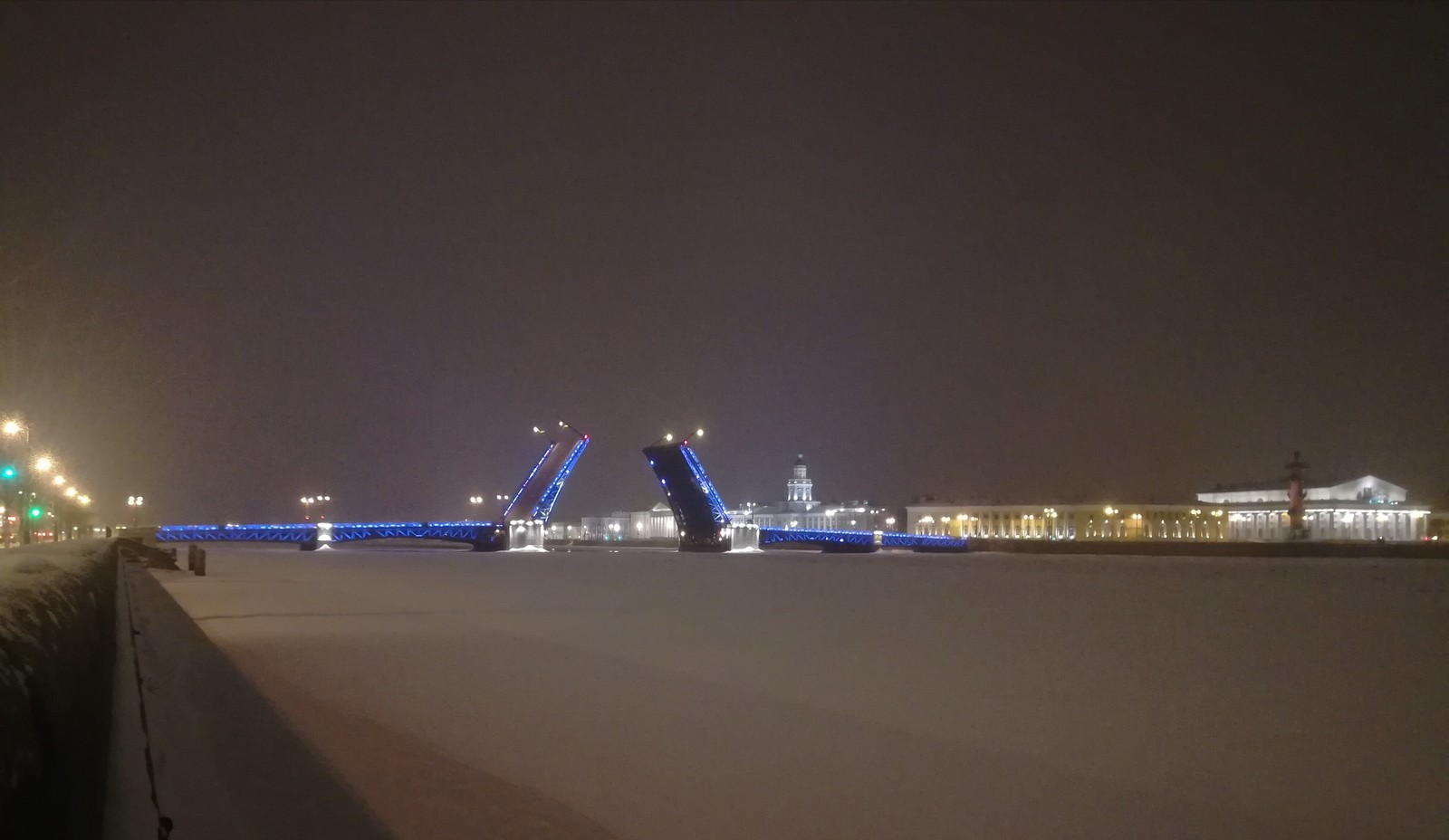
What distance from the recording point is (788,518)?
127500mm

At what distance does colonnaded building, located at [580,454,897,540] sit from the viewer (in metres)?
117

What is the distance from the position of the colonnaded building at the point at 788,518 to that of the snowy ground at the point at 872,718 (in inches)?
3754

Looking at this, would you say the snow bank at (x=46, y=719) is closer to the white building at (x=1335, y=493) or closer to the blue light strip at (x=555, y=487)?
the blue light strip at (x=555, y=487)

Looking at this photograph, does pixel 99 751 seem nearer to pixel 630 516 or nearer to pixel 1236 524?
pixel 1236 524

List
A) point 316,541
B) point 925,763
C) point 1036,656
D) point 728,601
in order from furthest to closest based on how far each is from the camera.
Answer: point 316,541 < point 728,601 < point 1036,656 < point 925,763

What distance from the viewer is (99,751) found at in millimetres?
3658

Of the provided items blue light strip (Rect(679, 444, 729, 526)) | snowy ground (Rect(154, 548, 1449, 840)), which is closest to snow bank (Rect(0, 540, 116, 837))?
snowy ground (Rect(154, 548, 1449, 840))

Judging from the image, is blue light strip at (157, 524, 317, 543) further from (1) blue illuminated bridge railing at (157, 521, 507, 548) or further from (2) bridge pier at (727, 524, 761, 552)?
(2) bridge pier at (727, 524, 761, 552)

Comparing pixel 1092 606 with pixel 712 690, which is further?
pixel 1092 606

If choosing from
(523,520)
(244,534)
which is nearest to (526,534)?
(523,520)

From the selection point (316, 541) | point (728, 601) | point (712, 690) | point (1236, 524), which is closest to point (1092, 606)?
point (728, 601)

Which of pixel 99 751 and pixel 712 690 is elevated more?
pixel 99 751

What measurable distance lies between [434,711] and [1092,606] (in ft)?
39.2

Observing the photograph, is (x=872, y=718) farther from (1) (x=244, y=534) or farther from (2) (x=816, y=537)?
(1) (x=244, y=534)
